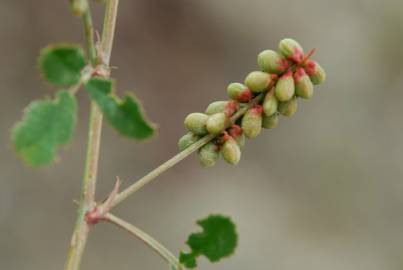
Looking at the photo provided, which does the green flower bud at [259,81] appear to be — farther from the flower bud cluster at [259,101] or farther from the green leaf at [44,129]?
the green leaf at [44,129]

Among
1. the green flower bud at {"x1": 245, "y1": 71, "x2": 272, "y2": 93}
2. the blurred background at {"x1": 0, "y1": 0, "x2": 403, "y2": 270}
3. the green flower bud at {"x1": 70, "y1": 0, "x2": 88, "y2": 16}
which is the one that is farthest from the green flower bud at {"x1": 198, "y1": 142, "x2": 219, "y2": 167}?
the blurred background at {"x1": 0, "y1": 0, "x2": 403, "y2": 270}

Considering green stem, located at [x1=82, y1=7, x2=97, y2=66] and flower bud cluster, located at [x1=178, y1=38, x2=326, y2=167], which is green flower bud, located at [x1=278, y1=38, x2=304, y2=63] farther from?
green stem, located at [x1=82, y1=7, x2=97, y2=66]

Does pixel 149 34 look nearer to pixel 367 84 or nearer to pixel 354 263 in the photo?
pixel 367 84

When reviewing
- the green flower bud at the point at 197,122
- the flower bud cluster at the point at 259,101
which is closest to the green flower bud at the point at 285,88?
the flower bud cluster at the point at 259,101

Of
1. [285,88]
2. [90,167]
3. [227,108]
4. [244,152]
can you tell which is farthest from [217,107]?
[244,152]

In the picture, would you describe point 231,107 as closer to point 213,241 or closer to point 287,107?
point 287,107

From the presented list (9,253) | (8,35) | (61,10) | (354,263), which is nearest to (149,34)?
(61,10)
